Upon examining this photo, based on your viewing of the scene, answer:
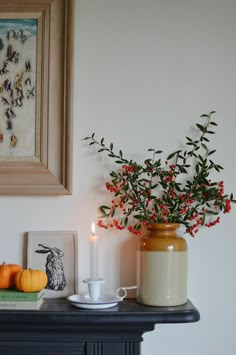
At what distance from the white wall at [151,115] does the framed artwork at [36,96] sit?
46 millimetres

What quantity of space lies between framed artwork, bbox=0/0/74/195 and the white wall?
5 centimetres

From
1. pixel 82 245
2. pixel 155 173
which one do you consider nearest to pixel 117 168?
pixel 155 173

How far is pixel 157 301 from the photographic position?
1200mm

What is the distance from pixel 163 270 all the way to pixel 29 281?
0.34 m

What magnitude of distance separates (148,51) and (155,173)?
0.37 m

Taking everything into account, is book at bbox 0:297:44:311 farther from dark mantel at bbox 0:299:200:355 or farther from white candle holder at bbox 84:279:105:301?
white candle holder at bbox 84:279:105:301

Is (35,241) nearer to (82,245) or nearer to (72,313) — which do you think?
(82,245)

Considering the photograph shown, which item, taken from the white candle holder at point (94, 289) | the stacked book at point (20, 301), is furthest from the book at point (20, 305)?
the white candle holder at point (94, 289)

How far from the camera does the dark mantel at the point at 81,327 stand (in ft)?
3.77

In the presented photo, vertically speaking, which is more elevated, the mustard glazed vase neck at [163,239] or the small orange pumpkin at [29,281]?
the mustard glazed vase neck at [163,239]

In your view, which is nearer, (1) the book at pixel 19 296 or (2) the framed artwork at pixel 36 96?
(1) the book at pixel 19 296

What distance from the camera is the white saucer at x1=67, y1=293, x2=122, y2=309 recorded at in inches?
46.8

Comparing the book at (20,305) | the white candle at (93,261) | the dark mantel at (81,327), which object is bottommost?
the dark mantel at (81,327)

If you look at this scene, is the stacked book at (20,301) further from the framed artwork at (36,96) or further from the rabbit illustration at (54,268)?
the framed artwork at (36,96)
